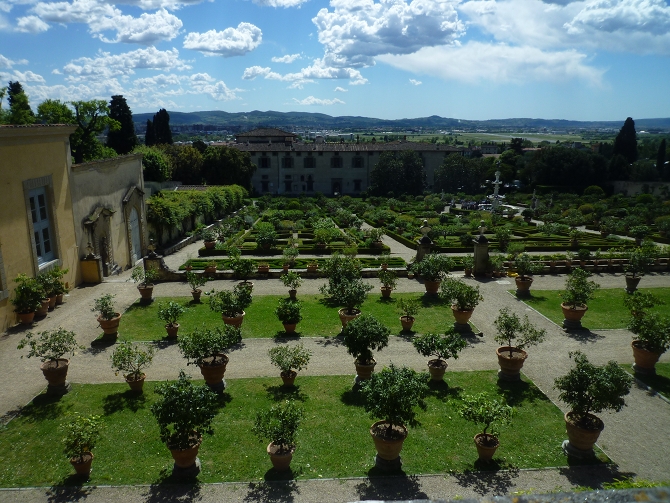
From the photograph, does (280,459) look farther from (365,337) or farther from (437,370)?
(437,370)

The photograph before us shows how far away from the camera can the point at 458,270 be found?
26516 millimetres

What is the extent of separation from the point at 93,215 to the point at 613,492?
25213 millimetres

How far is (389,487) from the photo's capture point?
9148 mm

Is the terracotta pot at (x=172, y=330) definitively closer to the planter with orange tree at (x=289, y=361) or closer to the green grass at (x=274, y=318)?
the green grass at (x=274, y=318)

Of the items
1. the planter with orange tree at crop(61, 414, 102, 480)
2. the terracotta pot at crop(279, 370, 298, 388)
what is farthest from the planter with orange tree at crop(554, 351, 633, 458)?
the planter with orange tree at crop(61, 414, 102, 480)

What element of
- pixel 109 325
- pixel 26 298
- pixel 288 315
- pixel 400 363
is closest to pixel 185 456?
pixel 400 363

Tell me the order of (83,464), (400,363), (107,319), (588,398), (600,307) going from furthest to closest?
(600,307), (107,319), (400,363), (588,398), (83,464)

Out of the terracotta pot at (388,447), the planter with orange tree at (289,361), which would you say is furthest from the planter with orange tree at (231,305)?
the terracotta pot at (388,447)

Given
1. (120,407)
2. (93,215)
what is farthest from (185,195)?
(120,407)

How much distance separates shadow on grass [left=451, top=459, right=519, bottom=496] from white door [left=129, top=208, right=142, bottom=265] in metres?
23.7

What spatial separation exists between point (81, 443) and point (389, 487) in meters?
5.84

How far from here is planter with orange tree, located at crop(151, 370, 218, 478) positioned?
902cm

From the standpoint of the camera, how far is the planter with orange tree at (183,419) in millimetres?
9016

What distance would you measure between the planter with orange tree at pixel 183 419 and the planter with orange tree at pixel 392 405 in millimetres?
3201
